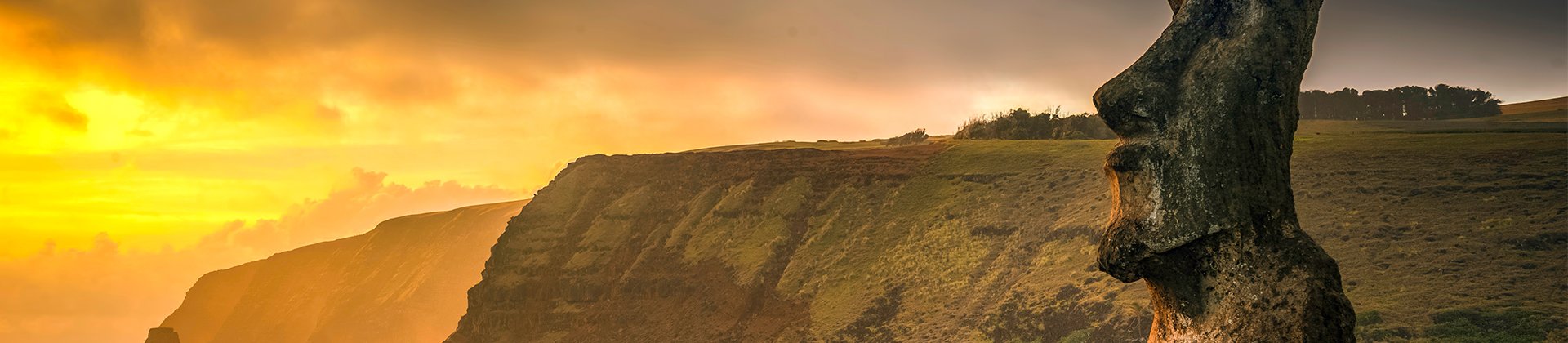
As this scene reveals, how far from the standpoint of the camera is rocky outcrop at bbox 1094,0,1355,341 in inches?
411

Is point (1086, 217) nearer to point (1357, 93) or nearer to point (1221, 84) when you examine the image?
point (1221, 84)

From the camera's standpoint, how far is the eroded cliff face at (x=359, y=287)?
128500 mm

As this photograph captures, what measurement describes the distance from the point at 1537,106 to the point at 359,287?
133m

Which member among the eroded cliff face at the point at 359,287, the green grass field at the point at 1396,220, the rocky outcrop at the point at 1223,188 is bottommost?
the eroded cliff face at the point at 359,287

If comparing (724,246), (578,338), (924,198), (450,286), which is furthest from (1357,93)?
(450,286)

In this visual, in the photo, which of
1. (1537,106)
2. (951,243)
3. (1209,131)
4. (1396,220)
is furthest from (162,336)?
(1537,106)

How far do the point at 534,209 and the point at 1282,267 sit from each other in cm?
8683

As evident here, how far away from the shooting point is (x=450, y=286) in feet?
426

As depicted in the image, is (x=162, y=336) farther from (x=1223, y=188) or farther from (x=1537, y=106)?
(x=1537, y=106)

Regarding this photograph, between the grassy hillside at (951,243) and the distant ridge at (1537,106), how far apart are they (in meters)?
22.1

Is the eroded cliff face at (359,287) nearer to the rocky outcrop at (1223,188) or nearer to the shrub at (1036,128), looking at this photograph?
the shrub at (1036,128)

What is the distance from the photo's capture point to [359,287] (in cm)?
14200

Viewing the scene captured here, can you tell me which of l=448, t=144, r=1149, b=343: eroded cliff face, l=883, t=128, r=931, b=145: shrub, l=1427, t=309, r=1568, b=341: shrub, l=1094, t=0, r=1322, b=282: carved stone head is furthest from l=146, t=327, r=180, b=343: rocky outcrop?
l=1094, t=0, r=1322, b=282: carved stone head

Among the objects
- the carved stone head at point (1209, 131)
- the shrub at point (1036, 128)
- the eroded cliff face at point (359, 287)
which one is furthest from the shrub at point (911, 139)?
the carved stone head at point (1209, 131)
